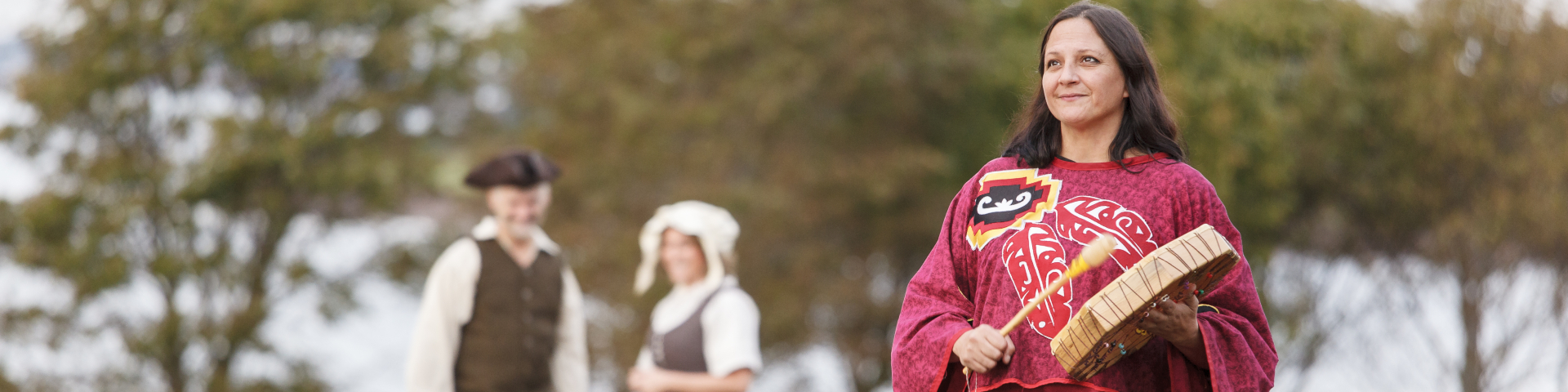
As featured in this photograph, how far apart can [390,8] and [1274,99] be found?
8.40 m

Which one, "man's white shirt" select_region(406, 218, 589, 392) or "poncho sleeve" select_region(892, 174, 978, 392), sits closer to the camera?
"poncho sleeve" select_region(892, 174, 978, 392)

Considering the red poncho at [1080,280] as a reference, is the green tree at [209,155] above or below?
above

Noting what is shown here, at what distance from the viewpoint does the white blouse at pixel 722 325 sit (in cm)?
428

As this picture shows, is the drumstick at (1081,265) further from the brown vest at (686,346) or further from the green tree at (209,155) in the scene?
the green tree at (209,155)

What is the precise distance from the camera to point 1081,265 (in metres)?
1.76

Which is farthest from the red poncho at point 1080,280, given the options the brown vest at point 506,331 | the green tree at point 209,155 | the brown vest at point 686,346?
the green tree at point 209,155

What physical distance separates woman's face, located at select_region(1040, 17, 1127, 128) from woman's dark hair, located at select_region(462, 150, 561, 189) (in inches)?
106

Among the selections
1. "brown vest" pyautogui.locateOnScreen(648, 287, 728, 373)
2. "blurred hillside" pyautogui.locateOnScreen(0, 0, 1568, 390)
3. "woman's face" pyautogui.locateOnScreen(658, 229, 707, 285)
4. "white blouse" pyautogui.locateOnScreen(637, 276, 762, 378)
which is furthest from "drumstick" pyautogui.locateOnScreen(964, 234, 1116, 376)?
"blurred hillside" pyautogui.locateOnScreen(0, 0, 1568, 390)

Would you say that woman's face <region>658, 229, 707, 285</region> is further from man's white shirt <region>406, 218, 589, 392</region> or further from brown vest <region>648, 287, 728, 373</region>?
man's white shirt <region>406, 218, 589, 392</region>

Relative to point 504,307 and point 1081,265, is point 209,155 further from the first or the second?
point 1081,265

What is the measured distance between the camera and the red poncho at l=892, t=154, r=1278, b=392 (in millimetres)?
1883

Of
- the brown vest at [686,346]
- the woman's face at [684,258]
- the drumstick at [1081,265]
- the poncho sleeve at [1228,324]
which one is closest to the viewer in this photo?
the drumstick at [1081,265]

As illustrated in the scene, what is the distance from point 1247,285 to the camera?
1910mm

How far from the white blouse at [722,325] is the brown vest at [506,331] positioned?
1.18ft
